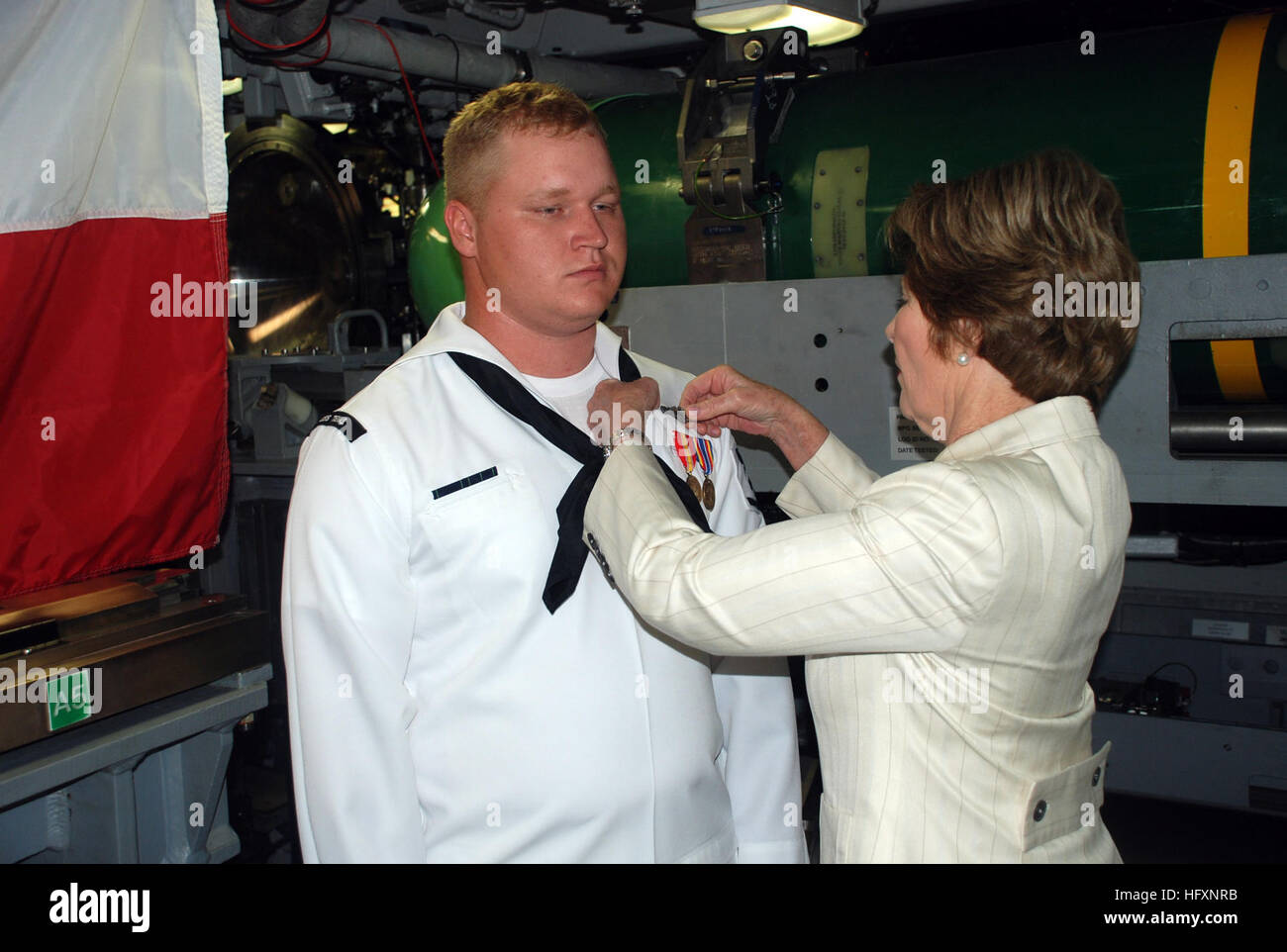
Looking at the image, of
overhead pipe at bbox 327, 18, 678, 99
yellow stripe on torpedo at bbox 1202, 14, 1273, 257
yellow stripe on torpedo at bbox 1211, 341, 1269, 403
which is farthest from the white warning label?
overhead pipe at bbox 327, 18, 678, 99

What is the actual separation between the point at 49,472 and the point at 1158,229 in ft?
9.06

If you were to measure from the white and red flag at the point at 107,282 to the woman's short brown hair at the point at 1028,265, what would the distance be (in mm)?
2149

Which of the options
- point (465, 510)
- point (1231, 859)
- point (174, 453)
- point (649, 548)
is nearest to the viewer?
point (649, 548)

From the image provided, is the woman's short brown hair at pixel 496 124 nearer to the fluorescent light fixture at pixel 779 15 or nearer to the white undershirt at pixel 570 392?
the white undershirt at pixel 570 392

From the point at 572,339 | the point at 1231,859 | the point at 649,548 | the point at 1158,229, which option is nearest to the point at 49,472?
the point at 572,339

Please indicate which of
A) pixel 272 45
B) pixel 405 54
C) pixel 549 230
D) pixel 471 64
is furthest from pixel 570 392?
pixel 471 64

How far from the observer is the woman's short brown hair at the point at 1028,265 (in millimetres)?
1386

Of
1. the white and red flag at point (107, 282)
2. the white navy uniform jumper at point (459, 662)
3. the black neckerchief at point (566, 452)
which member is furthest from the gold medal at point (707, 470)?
the white and red flag at point (107, 282)

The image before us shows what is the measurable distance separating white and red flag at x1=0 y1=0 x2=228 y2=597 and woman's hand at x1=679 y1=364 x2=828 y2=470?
1613 mm

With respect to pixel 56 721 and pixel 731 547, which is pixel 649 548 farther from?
pixel 56 721

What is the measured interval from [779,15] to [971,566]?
1.99 meters

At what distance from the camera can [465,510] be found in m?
1.65

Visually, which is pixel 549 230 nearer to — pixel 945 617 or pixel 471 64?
pixel 945 617

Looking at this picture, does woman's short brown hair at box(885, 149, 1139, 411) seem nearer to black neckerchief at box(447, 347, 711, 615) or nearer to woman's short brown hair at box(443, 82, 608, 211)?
black neckerchief at box(447, 347, 711, 615)
